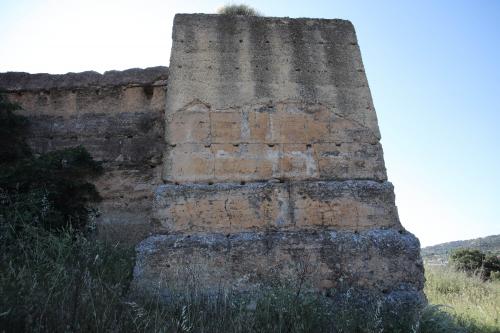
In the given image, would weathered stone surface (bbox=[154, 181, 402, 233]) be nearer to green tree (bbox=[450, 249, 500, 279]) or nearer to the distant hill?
green tree (bbox=[450, 249, 500, 279])

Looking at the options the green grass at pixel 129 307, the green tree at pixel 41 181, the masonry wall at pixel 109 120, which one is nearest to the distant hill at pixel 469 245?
the masonry wall at pixel 109 120

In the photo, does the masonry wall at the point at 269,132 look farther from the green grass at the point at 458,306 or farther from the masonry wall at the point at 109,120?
the masonry wall at the point at 109,120

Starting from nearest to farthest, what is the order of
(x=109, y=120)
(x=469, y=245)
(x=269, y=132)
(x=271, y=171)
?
(x=271, y=171) < (x=269, y=132) < (x=109, y=120) < (x=469, y=245)

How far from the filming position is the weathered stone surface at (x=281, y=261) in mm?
3842

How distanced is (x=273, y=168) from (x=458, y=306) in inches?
124

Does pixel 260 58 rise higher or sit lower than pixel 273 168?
higher

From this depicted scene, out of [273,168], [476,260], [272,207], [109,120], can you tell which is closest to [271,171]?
[273,168]

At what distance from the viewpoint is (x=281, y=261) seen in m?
3.91

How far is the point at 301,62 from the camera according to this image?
192 inches

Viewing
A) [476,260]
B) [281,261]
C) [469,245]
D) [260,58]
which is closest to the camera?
[281,261]

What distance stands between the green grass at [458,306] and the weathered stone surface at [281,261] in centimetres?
31

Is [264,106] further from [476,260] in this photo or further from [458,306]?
[476,260]

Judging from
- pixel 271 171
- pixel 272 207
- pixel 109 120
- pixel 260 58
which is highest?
pixel 260 58

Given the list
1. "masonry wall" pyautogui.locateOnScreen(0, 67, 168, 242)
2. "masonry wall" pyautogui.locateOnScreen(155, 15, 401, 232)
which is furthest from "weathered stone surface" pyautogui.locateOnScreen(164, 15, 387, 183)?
"masonry wall" pyautogui.locateOnScreen(0, 67, 168, 242)
